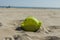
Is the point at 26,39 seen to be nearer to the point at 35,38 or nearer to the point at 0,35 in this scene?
the point at 35,38

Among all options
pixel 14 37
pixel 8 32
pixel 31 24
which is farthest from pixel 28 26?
pixel 14 37

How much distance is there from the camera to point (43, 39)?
4.98 meters

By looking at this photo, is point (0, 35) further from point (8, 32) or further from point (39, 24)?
point (39, 24)

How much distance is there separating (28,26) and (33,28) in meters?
0.16

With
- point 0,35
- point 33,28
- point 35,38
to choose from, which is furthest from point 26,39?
point 33,28

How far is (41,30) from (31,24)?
356 mm

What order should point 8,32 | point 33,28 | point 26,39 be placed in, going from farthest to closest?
point 33,28 < point 8,32 < point 26,39

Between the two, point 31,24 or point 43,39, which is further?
point 31,24

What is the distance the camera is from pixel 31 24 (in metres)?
6.16

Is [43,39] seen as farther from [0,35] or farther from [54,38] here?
[0,35]

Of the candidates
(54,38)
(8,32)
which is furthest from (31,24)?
(54,38)

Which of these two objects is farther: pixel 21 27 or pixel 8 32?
pixel 21 27

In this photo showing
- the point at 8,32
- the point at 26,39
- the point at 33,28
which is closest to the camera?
the point at 26,39

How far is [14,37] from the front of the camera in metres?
4.98
